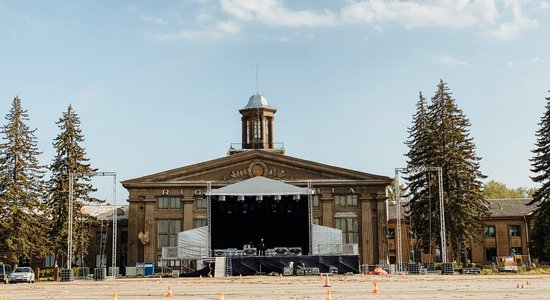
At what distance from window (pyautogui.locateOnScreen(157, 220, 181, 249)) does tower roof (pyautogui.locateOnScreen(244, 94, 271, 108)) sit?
16902 mm

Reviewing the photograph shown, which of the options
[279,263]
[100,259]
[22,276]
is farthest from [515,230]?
[22,276]

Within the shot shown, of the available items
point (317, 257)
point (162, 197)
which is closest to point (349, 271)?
point (317, 257)

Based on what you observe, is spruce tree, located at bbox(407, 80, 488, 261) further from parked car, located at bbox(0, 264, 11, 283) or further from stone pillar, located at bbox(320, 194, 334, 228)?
parked car, located at bbox(0, 264, 11, 283)

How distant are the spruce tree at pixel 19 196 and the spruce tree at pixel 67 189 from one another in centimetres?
130

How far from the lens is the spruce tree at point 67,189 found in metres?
61.0

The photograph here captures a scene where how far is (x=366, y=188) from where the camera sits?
67.3 meters

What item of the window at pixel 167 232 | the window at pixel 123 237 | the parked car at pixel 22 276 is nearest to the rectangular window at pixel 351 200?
the window at pixel 167 232

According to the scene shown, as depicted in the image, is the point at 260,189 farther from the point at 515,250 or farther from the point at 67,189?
the point at 515,250

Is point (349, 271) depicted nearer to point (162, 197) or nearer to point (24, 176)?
point (162, 197)

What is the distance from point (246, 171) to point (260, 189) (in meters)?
11.9

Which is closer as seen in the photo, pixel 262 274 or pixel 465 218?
pixel 262 274

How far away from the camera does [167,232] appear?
67375 millimetres

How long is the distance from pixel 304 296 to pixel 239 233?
32975 mm

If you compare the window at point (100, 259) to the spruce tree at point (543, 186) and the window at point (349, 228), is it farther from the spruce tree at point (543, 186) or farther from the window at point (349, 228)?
the spruce tree at point (543, 186)
